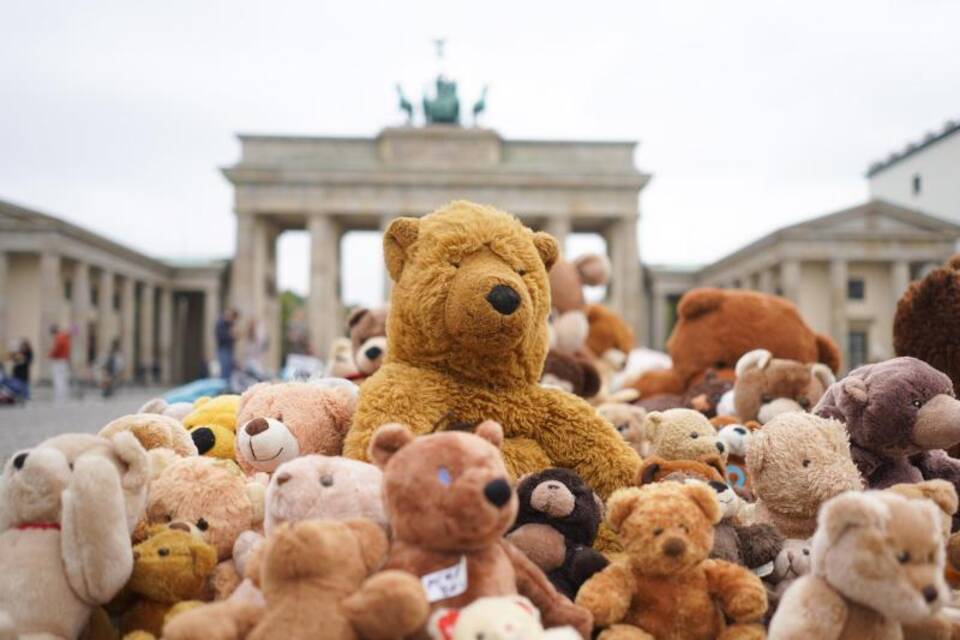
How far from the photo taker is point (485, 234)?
8.27 feet

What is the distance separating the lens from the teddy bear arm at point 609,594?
6.22 feet

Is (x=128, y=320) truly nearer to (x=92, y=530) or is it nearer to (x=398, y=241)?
(x=398, y=241)

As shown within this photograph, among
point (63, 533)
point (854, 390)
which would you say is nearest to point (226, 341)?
point (63, 533)

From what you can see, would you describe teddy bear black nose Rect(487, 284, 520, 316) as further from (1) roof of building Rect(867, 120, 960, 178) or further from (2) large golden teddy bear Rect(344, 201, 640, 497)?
(1) roof of building Rect(867, 120, 960, 178)

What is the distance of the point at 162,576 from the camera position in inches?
77.3

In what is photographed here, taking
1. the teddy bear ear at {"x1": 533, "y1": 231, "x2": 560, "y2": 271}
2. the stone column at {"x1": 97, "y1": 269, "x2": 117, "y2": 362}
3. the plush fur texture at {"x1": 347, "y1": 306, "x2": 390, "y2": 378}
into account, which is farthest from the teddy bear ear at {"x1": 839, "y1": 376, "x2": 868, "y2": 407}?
the stone column at {"x1": 97, "y1": 269, "x2": 117, "y2": 362}

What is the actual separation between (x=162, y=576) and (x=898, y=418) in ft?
7.21

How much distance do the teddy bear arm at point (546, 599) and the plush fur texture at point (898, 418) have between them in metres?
1.26

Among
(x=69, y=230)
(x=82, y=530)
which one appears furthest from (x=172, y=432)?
(x=69, y=230)

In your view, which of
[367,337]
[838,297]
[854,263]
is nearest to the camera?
[367,337]

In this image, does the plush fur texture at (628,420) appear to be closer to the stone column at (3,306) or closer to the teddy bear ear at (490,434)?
the teddy bear ear at (490,434)

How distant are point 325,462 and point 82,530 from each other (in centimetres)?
57

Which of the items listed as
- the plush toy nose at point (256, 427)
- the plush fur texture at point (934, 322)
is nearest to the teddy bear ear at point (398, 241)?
the plush toy nose at point (256, 427)

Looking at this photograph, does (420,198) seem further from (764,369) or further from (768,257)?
(764,369)
